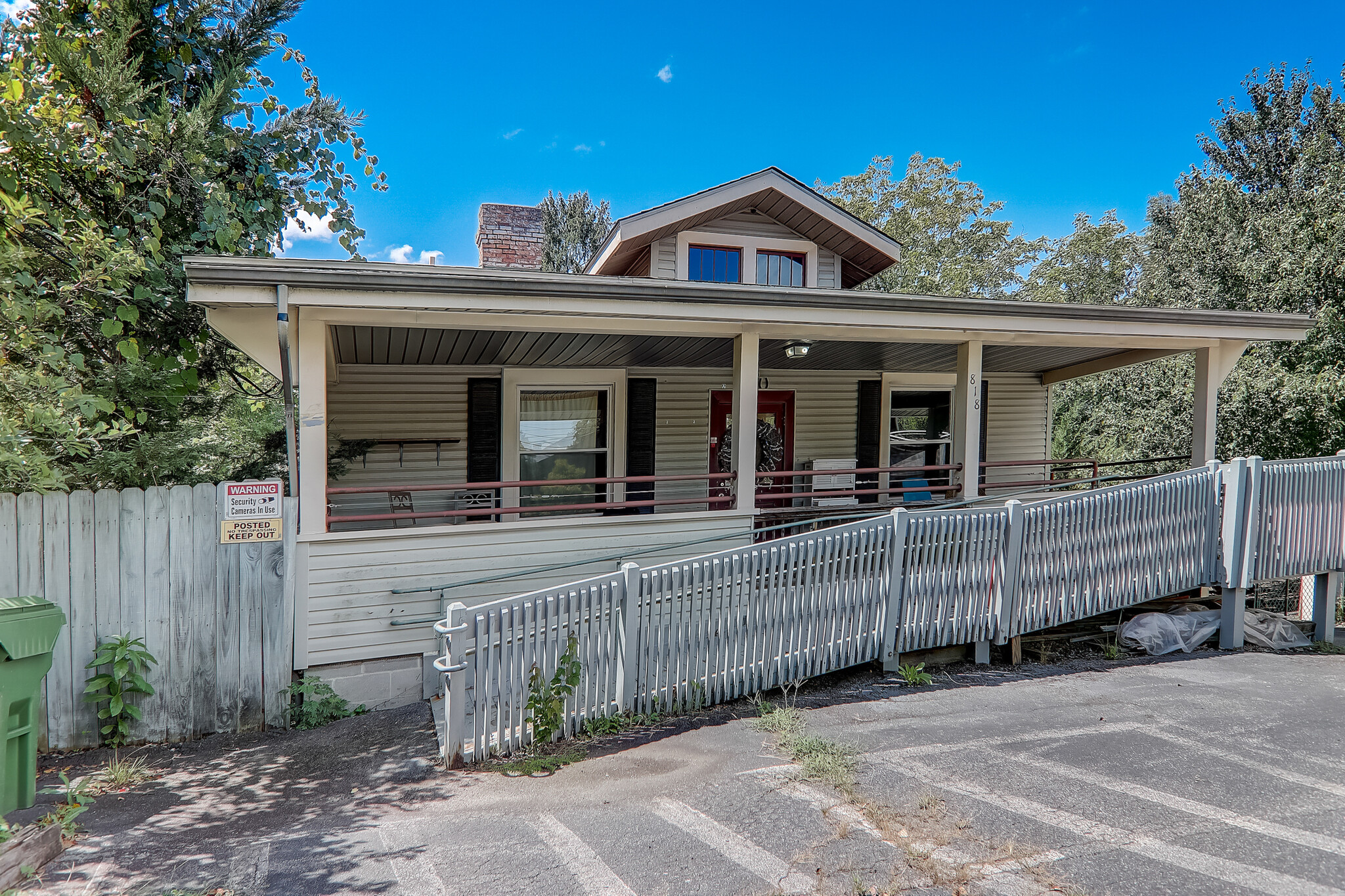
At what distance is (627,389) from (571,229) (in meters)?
21.5

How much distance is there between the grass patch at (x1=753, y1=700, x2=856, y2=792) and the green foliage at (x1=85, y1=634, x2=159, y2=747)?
4.11 meters

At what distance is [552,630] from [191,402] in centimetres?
630

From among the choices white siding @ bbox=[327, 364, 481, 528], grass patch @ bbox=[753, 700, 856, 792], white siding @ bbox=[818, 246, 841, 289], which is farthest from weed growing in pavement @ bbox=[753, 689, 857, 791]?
white siding @ bbox=[818, 246, 841, 289]

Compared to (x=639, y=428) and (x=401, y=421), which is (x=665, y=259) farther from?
(x=401, y=421)

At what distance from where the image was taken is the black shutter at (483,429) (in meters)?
8.31

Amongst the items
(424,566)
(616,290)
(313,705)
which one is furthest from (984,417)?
(313,705)

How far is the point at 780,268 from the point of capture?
10.4 m

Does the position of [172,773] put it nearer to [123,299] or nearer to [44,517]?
[44,517]

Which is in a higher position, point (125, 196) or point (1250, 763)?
point (125, 196)

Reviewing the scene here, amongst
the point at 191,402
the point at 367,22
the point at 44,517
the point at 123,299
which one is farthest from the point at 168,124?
the point at 367,22

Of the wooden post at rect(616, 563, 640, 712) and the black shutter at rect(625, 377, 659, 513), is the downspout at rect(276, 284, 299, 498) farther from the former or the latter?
the black shutter at rect(625, 377, 659, 513)

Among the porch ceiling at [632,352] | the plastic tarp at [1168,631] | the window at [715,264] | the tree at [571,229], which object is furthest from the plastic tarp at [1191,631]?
the tree at [571,229]

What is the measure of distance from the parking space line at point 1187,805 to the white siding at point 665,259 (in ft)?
24.6

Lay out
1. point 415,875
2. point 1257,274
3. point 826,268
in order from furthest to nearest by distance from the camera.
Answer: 1. point 1257,274
2. point 826,268
3. point 415,875
